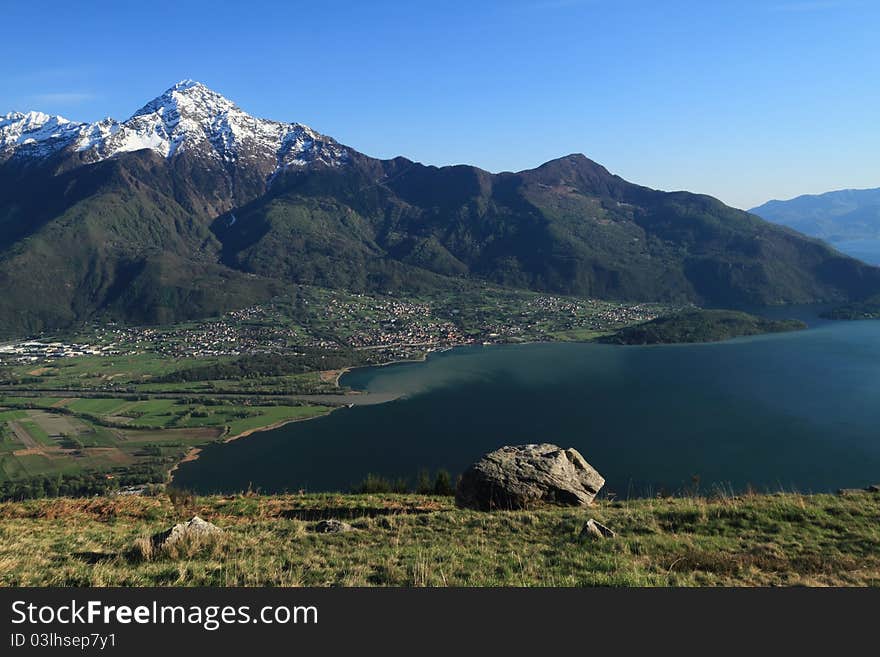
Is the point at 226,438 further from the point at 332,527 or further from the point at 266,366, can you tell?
the point at 332,527

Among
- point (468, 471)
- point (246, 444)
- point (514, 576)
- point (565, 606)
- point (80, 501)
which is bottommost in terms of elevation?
point (246, 444)

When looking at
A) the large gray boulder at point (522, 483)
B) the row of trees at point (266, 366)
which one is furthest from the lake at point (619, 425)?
the large gray boulder at point (522, 483)

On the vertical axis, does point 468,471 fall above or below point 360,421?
above

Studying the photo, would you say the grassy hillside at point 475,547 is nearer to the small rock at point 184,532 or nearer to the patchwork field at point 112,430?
the small rock at point 184,532

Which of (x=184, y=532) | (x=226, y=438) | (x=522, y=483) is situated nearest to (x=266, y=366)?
(x=226, y=438)

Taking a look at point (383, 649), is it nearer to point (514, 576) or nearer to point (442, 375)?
point (514, 576)

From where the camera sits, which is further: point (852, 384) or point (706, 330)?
point (706, 330)

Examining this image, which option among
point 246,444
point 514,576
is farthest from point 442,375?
point 514,576
